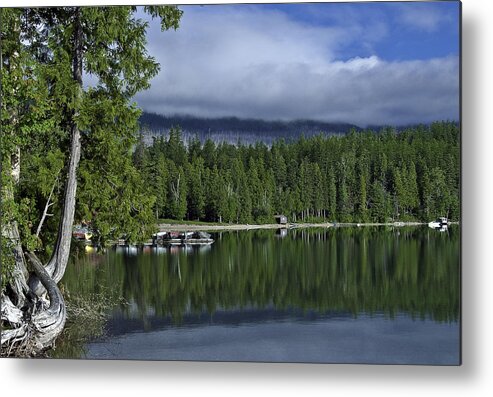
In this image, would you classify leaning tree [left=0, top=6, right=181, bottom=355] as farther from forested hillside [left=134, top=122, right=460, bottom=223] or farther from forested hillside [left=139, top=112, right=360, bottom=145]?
forested hillside [left=134, top=122, right=460, bottom=223]

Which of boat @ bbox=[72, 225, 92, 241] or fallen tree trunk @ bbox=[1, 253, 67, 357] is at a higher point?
boat @ bbox=[72, 225, 92, 241]

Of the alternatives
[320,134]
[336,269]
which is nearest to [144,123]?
[320,134]

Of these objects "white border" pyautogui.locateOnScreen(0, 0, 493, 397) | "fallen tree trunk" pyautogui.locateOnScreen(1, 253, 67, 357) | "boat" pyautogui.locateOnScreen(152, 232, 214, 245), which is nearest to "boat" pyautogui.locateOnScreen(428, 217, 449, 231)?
"white border" pyautogui.locateOnScreen(0, 0, 493, 397)

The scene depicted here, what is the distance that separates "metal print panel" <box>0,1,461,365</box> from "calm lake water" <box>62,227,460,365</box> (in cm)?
1

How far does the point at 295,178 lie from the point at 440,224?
1.10 metres

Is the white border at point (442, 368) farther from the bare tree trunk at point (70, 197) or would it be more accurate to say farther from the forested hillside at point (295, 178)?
the bare tree trunk at point (70, 197)

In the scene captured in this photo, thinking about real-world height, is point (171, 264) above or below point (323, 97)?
below

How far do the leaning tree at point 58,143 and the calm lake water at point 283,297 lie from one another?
1.01 ft

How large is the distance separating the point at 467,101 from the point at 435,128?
1.15ft

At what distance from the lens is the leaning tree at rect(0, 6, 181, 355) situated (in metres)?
6.39

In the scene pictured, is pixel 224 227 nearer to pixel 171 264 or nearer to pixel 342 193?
pixel 171 264

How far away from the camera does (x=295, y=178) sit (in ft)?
21.1

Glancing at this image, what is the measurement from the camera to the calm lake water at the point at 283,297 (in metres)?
6.07

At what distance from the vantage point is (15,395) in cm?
618
